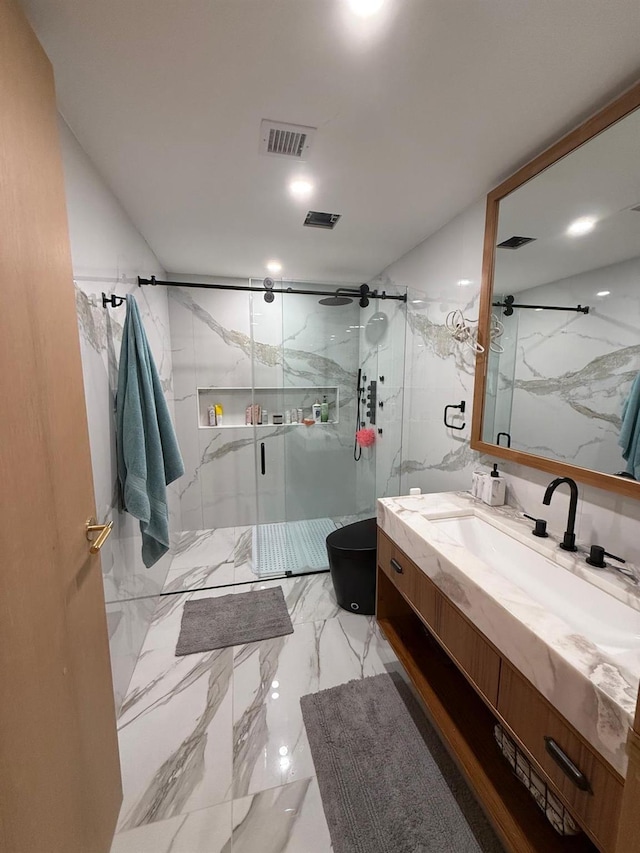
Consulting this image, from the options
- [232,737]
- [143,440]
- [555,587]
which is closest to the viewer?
[555,587]

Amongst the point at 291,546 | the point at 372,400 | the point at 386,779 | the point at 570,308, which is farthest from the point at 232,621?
the point at 570,308

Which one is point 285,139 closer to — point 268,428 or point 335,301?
point 335,301

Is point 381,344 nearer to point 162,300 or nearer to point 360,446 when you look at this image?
point 360,446

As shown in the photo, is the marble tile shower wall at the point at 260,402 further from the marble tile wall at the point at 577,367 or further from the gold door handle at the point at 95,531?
the gold door handle at the point at 95,531

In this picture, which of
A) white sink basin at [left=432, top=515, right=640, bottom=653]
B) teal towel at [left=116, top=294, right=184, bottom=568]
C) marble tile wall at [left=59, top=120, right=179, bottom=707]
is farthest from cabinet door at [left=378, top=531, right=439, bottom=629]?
marble tile wall at [left=59, top=120, right=179, bottom=707]

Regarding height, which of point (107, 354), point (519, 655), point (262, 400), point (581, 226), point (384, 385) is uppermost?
point (581, 226)

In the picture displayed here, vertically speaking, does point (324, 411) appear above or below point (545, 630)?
above

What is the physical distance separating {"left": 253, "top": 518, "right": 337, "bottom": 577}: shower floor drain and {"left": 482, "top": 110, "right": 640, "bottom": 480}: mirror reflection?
1852mm

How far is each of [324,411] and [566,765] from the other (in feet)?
8.78

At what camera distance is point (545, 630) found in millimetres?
809

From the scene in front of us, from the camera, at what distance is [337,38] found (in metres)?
0.89

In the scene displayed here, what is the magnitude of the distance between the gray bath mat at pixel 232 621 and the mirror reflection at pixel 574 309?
1703 mm

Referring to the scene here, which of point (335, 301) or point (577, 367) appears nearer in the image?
point (577, 367)

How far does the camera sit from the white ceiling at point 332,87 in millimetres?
844
